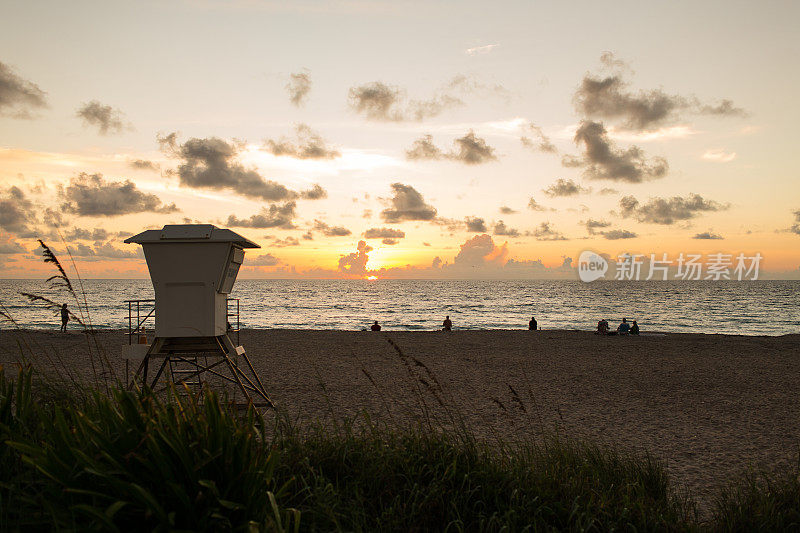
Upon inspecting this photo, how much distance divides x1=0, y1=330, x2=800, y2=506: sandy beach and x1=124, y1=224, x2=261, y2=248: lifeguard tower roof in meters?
2.78

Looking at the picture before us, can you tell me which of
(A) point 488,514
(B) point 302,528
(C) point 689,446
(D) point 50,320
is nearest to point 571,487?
(A) point 488,514

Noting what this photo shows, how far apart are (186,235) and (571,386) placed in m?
11.0

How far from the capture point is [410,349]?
76.4ft

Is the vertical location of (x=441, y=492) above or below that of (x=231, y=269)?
below

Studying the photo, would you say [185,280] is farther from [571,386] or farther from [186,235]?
[571,386]

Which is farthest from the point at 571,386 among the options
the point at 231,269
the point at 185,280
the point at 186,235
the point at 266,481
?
the point at 266,481

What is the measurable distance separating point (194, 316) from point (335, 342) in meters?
16.2

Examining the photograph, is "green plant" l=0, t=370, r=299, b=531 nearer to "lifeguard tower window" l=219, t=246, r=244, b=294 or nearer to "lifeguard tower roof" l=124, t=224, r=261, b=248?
"lifeguard tower roof" l=124, t=224, r=261, b=248

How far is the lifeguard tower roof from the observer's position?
30.3ft

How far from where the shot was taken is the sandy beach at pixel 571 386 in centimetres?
884

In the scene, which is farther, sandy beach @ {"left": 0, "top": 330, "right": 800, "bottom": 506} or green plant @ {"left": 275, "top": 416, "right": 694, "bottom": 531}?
sandy beach @ {"left": 0, "top": 330, "right": 800, "bottom": 506}

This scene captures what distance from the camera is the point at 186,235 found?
9.30 meters

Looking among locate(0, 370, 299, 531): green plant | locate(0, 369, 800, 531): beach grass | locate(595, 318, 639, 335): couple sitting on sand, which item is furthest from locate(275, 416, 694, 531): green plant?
locate(595, 318, 639, 335): couple sitting on sand

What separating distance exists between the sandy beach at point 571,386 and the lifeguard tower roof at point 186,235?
278 centimetres
